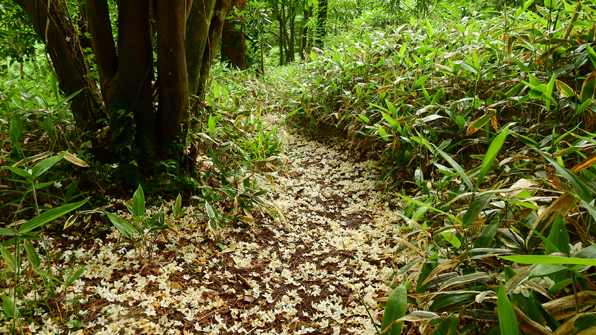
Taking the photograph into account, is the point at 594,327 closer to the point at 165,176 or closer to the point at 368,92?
the point at 165,176

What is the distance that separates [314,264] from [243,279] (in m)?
0.50

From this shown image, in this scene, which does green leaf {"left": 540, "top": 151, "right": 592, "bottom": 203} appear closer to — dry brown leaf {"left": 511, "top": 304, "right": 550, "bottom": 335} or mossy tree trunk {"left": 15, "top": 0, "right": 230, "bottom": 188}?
dry brown leaf {"left": 511, "top": 304, "right": 550, "bottom": 335}

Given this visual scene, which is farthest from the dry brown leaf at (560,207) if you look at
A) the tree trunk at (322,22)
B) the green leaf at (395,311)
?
the tree trunk at (322,22)

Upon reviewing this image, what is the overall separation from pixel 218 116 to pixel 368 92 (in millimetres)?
1713

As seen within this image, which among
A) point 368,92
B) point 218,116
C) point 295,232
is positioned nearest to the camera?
point 295,232

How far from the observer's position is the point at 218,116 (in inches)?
121

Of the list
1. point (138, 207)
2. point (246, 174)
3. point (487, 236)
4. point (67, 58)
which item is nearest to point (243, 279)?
point (138, 207)

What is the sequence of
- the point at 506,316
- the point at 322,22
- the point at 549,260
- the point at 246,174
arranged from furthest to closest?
1. the point at 322,22
2. the point at 246,174
3. the point at 506,316
4. the point at 549,260

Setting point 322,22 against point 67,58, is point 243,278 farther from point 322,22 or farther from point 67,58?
point 322,22

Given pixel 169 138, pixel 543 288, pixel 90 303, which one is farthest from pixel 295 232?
pixel 543 288

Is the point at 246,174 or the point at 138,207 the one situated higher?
the point at 138,207

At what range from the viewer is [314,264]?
2098mm

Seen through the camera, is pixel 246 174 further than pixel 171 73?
Yes

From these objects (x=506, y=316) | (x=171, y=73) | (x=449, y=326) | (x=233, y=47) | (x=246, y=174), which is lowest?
(x=449, y=326)
